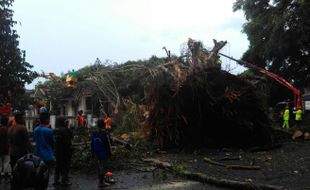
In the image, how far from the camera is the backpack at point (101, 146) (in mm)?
10023

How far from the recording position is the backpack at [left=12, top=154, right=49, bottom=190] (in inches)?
279

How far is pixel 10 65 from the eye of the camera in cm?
1486

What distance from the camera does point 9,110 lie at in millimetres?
15141

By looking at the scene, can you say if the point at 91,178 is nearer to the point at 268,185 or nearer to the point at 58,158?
the point at 58,158

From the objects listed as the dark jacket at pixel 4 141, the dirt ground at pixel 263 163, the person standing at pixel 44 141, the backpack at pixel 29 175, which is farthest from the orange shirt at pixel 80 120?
the backpack at pixel 29 175

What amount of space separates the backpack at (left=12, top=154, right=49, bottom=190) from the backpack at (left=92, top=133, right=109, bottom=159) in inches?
110

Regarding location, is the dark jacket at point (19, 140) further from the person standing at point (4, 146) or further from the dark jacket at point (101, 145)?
the person standing at point (4, 146)

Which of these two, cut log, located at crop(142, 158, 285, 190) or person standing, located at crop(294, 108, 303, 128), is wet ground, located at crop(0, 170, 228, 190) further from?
person standing, located at crop(294, 108, 303, 128)

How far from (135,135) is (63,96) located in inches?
550

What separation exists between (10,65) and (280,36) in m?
20.6

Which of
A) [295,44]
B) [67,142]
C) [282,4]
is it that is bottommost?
[67,142]

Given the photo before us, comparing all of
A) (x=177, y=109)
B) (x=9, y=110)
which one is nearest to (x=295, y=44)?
(x=177, y=109)

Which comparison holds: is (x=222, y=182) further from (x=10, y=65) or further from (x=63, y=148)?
(x=10, y=65)

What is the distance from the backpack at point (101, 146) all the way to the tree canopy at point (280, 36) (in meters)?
21.3
